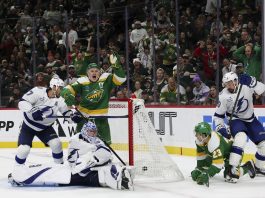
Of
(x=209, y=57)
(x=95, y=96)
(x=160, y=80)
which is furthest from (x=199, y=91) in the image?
(x=95, y=96)

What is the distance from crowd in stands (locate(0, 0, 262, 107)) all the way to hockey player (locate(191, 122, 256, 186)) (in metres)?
2.19

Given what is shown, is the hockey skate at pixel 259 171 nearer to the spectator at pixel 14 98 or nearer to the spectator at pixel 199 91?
the spectator at pixel 199 91

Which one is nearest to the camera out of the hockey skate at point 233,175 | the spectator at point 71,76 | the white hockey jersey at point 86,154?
the white hockey jersey at point 86,154

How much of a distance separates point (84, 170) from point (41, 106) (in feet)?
3.45

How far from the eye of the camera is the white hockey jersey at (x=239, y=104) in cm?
806

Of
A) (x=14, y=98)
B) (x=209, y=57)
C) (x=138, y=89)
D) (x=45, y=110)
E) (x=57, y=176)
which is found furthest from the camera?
(x=14, y=98)

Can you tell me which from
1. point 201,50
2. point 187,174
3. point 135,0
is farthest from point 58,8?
point 187,174

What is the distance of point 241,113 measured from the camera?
8.19 metres

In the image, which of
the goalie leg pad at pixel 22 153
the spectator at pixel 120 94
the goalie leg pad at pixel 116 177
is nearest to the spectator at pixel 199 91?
the spectator at pixel 120 94

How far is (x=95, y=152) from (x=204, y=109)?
3876mm

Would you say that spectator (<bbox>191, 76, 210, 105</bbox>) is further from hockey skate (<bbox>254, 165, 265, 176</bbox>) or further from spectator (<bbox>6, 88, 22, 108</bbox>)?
spectator (<bbox>6, 88, 22, 108</bbox>)

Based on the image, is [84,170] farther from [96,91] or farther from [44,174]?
[96,91]

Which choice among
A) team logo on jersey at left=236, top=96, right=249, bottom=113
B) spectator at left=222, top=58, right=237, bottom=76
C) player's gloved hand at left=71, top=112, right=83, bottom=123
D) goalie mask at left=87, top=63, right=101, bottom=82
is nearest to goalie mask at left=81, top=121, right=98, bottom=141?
player's gloved hand at left=71, top=112, right=83, bottom=123

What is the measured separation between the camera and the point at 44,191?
23.4 ft
